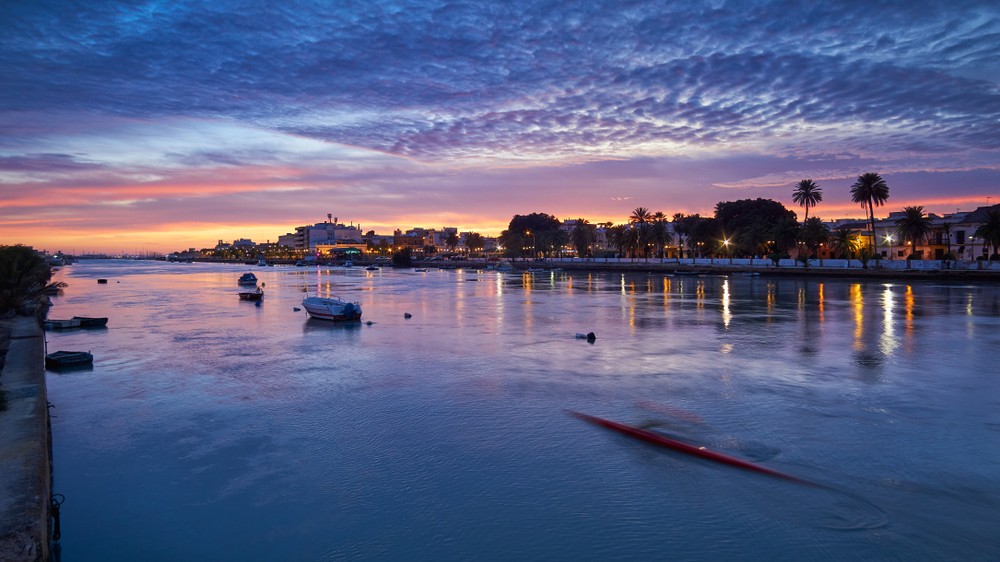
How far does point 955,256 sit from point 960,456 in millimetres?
87092

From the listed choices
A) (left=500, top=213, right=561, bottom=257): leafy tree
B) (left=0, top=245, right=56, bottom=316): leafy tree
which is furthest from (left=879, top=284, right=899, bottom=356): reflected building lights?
(left=500, top=213, right=561, bottom=257): leafy tree

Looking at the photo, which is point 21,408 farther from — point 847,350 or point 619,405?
point 847,350

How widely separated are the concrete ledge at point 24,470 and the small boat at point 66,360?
5.88 meters

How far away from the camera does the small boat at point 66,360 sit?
74.3 feet

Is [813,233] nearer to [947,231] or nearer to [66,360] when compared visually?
[947,231]

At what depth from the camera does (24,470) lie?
9227mm

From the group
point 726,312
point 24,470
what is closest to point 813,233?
point 726,312

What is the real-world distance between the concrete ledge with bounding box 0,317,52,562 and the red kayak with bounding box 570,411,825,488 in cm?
1148

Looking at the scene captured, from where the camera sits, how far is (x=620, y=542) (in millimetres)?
9602

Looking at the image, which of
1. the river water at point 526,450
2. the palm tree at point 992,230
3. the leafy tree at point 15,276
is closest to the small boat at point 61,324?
the leafy tree at point 15,276

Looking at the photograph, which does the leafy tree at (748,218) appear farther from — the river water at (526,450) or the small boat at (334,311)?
the small boat at (334,311)

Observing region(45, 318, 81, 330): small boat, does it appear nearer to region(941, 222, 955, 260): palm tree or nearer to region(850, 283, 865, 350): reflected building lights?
region(850, 283, 865, 350): reflected building lights

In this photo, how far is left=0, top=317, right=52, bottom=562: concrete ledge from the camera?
725 cm

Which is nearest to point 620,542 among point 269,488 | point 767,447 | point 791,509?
point 791,509
